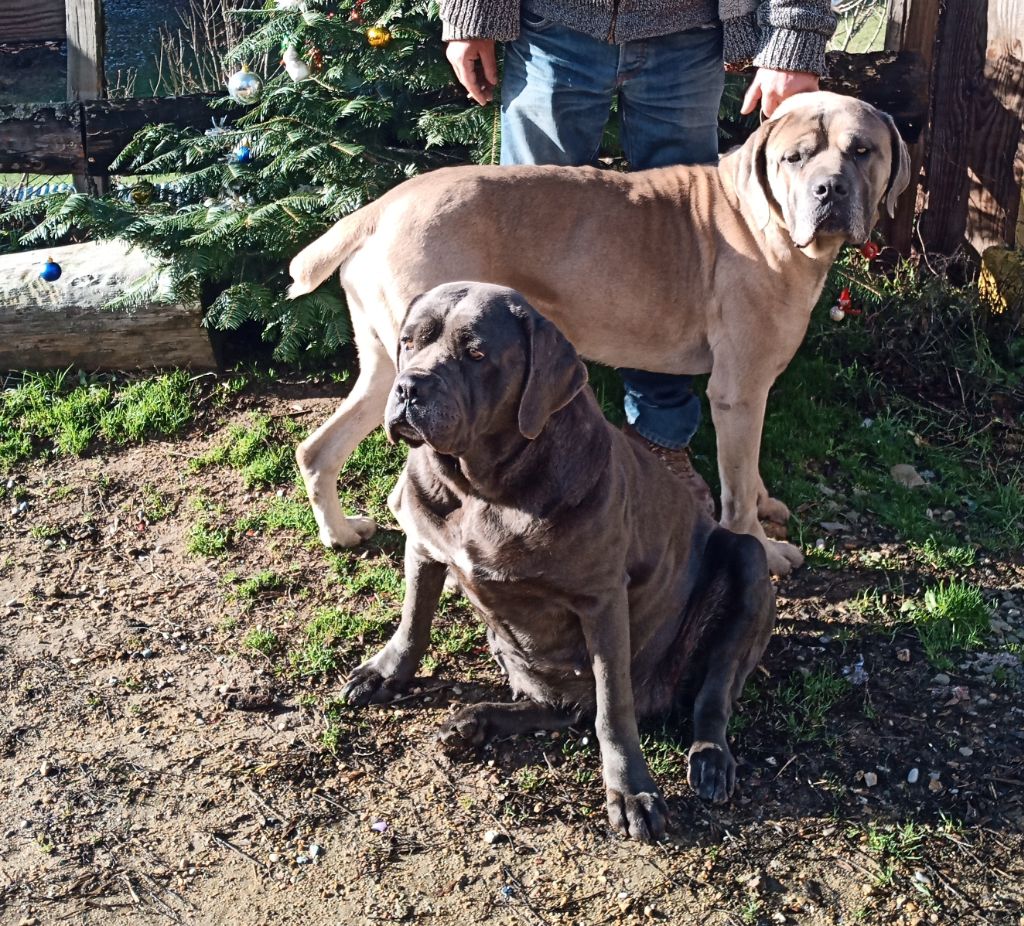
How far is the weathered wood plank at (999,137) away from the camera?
5.33 metres

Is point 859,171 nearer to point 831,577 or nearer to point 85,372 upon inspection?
point 831,577

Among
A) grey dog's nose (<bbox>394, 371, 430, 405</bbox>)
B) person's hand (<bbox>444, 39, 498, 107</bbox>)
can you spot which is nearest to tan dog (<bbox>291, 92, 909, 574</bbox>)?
person's hand (<bbox>444, 39, 498, 107</bbox>)

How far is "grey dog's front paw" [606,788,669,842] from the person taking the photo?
118 inches

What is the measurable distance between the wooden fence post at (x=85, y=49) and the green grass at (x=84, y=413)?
1.48 metres

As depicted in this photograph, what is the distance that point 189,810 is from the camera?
10.2 feet

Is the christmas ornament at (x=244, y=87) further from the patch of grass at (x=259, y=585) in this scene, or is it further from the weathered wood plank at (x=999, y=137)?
the weathered wood plank at (x=999, y=137)

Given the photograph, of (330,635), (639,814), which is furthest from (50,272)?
(639,814)

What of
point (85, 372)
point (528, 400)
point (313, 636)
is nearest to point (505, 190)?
point (528, 400)

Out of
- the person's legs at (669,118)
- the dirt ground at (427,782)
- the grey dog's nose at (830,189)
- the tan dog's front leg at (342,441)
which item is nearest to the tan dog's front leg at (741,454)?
the dirt ground at (427,782)

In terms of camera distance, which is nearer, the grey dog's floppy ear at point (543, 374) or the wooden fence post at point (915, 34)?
the grey dog's floppy ear at point (543, 374)

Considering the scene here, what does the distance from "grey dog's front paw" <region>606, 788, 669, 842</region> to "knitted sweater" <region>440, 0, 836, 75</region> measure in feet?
7.79

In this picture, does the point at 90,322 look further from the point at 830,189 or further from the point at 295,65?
the point at 830,189

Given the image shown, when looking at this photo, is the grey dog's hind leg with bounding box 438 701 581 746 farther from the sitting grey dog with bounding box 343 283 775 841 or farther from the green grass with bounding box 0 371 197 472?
the green grass with bounding box 0 371 197 472

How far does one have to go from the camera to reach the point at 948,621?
12.8 ft
